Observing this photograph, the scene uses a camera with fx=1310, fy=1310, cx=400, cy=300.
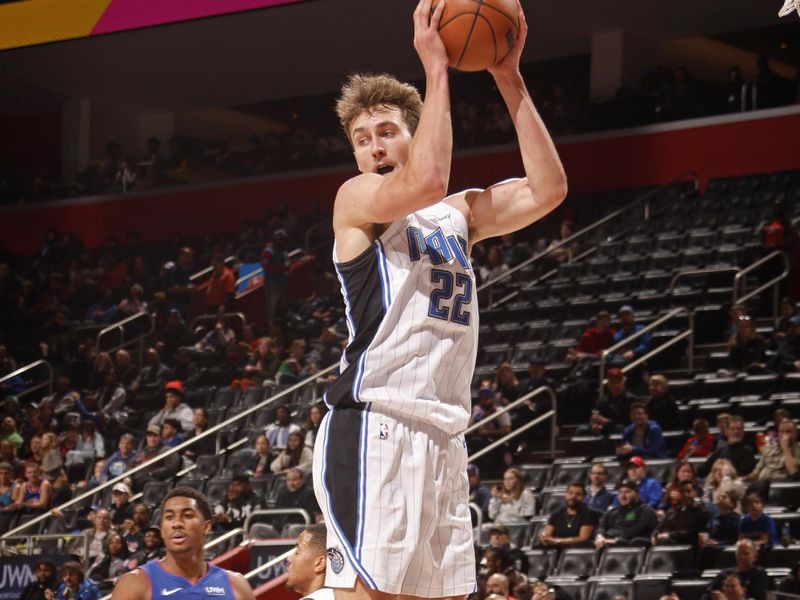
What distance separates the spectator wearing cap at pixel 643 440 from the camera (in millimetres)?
11414

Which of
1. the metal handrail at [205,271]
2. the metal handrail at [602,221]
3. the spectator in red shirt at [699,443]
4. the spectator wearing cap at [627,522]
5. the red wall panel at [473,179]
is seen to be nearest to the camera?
the spectator wearing cap at [627,522]

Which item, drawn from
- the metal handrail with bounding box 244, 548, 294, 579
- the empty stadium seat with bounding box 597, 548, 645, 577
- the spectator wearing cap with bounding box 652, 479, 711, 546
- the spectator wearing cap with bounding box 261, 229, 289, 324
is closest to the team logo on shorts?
the metal handrail with bounding box 244, 548, 294, 579

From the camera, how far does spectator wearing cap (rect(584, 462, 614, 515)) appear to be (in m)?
10.7

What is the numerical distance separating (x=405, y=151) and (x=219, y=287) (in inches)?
631

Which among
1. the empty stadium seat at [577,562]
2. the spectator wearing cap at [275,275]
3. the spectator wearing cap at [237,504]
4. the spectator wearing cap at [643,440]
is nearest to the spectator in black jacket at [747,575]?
the empty stadium seat at [577,562]

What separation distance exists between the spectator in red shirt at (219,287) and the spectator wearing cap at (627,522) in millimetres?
9711

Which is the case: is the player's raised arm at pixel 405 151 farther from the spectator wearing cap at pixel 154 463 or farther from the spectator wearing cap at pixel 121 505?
the spectator wearing cap at pixel 154 463

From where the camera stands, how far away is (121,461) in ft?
48.2

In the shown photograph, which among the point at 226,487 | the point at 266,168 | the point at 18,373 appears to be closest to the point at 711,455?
the point at 226,487

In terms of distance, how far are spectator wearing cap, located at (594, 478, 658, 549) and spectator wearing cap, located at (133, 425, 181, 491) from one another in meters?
5.46

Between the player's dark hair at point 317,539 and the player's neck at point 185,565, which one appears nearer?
the player's neck at point 185,565

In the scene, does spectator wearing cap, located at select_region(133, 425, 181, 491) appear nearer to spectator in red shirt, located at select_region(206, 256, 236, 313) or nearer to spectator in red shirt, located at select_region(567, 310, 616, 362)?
spectator in red shirt, located at select_region(206, 256, 236, 313)

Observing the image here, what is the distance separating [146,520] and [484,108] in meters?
11.2

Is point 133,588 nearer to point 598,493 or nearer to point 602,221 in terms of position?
point 598,493
